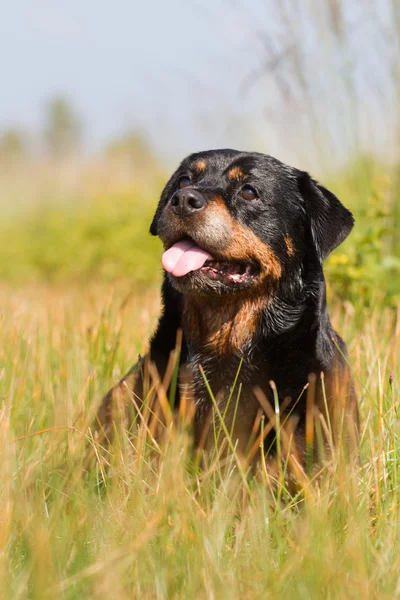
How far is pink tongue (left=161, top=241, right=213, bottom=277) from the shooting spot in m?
3.11

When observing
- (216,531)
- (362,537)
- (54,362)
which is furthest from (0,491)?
(54,362)

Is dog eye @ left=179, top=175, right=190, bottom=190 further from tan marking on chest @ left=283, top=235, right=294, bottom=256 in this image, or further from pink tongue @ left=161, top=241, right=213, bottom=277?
tan marking on chest @ left=283, top=235, right=294, bottom=256

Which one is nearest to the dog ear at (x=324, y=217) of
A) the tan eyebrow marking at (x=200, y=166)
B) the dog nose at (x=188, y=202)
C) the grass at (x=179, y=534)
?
the tan eyebrow marking at (x=200, y=166)

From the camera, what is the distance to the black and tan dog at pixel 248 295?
3053mm

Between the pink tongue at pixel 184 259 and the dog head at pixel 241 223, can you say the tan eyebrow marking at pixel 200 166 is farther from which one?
the pink tongue at pixel 184 259

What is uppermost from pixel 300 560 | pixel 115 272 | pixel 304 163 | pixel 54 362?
pixel 304 163

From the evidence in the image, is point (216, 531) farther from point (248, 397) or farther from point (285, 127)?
point (285, 127)

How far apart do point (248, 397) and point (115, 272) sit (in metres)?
6.60

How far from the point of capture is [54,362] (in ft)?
12.9

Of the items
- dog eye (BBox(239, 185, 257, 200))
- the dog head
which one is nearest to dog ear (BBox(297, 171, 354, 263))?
the dog head

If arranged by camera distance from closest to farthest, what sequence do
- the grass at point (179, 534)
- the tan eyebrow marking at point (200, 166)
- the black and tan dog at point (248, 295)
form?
the grass at point (179, 534) < the black and tan dog at point (248, 295) < the tan eyebrow marking at point (200, 166)

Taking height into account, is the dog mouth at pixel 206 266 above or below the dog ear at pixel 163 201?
below

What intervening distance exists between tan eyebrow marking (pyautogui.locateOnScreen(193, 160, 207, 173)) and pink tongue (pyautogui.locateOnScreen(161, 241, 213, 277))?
430 mm

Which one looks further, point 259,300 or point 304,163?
point 304,163
